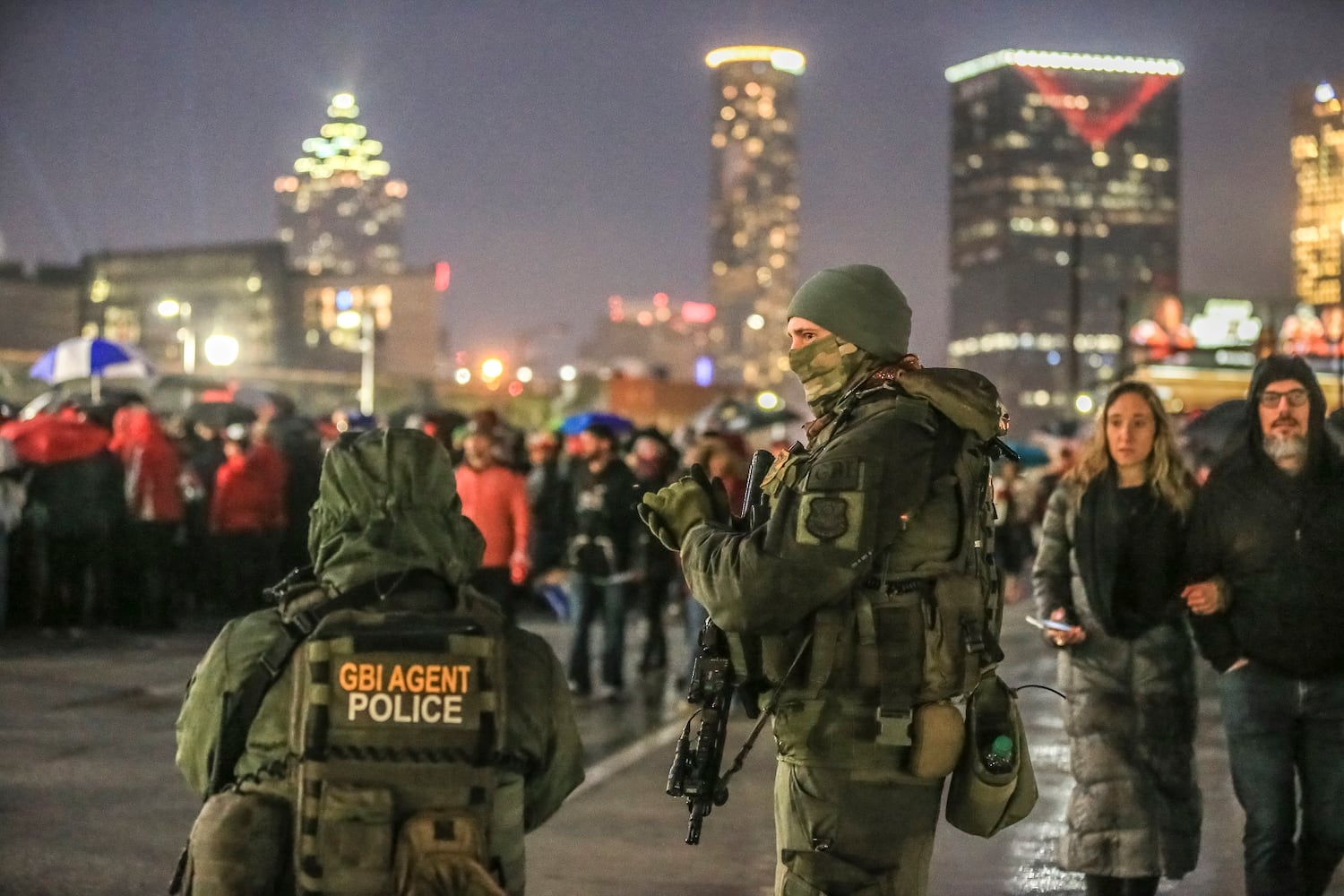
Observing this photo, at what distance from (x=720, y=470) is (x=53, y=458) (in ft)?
18.4

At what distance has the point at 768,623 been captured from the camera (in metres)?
3.75

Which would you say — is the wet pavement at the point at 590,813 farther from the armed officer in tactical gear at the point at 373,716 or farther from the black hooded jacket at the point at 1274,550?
the armed officer in tactical gear at the point at 373,716

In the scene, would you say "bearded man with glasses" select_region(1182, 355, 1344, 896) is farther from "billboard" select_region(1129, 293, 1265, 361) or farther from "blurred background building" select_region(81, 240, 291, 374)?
"blurred background building" select_region(81, 240, 291, 374)

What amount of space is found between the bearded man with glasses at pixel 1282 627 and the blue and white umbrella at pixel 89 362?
51.8 ft

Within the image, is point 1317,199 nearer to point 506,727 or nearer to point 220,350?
point 220,350

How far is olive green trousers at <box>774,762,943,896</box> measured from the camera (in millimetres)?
3836

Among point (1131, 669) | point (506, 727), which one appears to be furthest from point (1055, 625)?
point (506, 727)

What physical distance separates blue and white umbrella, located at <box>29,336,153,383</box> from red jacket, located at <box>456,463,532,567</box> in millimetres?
9406

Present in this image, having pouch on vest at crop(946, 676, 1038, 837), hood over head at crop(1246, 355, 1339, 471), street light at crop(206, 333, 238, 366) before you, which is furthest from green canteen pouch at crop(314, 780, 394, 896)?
street light at crop(206, 333, 238, 366)

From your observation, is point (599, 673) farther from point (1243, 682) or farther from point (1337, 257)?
point (1337, 257)

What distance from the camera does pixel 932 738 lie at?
3805 mm

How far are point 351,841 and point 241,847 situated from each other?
22 cm

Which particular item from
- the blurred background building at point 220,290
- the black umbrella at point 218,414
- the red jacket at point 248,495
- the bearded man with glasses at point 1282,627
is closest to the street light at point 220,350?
the blurred background building at point 220,290

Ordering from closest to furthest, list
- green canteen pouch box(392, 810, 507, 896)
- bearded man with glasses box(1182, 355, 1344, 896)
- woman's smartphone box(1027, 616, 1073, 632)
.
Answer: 1. green canteen pouch box(392, 810, 507, 896)
2. bearded man with glasses box(1182, 355, 1344, 896)
3. woman's smartphone box(1027, 616, 1073, 632)
